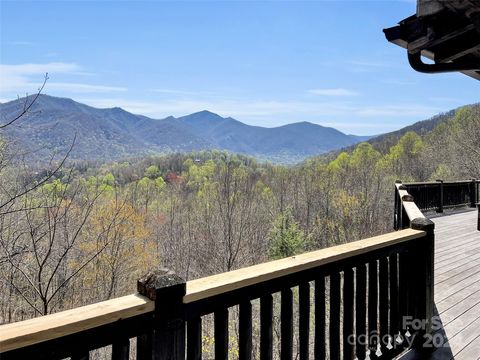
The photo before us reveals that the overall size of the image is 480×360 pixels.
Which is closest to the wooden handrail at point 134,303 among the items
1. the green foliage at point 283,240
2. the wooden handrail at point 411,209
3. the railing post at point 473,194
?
the wooden handrail at point 411,209

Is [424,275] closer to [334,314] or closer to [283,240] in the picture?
[334,314]

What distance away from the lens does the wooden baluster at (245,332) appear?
1.83 meters

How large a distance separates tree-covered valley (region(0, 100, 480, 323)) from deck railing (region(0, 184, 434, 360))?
604cm

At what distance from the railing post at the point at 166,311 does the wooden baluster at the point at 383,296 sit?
167cm

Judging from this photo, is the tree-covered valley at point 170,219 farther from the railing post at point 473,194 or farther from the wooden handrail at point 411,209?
the railing post at point 473,194

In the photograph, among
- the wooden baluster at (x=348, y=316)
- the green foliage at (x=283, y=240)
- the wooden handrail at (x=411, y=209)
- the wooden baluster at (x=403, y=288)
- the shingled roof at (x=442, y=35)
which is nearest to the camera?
the wooden baluster at (x=348, y=316)

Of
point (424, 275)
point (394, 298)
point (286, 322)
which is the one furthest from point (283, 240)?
point (286, 322)

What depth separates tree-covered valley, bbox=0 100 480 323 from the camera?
7789 millimetres

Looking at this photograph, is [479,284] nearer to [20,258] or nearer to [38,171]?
[38,171]

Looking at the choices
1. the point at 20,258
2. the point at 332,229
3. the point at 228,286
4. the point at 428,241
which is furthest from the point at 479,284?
the point at 332,229

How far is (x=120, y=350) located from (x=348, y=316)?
164cm

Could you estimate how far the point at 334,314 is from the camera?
2.36m

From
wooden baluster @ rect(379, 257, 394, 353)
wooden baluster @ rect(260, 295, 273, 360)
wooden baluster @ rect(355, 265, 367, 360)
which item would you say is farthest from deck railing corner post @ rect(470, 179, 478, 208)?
wooden baluster @ rect(260, 295, 273, 360)

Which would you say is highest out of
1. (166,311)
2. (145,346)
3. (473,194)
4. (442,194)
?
(166,311)
